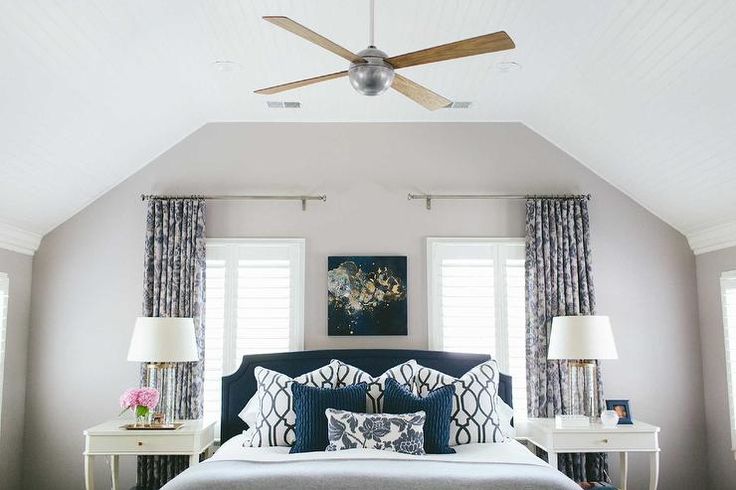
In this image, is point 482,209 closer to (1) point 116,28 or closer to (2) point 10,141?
(1) point 116,28

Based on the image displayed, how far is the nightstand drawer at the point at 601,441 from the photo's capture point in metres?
4.41

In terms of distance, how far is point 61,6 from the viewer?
119 inches

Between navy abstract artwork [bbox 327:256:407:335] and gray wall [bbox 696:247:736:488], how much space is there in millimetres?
2327

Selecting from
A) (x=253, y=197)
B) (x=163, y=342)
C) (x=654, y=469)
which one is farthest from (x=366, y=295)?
(x=654, y=469)

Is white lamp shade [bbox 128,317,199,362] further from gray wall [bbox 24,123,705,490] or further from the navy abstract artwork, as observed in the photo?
the navy abstract artwork

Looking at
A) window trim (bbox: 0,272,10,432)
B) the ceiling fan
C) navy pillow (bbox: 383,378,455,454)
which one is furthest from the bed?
window trim (bbox: 0,272,10,432)

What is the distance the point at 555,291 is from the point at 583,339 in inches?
20.7

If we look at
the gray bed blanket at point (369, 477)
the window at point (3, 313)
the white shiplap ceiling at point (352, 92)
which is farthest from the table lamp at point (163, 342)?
the gray bed blanket at point (369, 477)

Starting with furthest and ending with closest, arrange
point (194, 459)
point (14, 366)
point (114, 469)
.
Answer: point (14, 366) → point (114, 469) → point (194, 459)

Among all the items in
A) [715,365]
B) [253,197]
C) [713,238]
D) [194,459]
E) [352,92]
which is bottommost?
[194,459]

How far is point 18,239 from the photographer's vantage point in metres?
4.77

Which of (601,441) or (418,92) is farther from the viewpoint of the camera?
(601,441)

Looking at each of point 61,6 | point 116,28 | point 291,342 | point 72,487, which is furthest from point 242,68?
point 72,487

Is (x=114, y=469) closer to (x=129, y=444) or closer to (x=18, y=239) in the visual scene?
(x=129, y=444)
